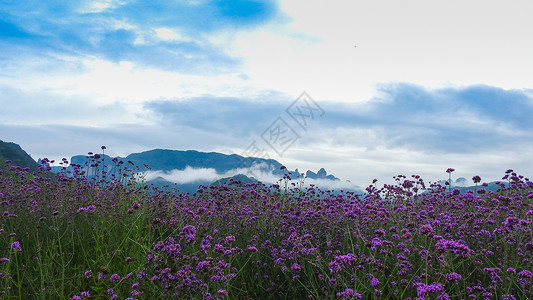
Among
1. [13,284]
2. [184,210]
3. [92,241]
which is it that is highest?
[184,210]

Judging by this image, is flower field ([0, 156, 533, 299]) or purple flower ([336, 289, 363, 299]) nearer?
purple flower ([336, 289, 363, 299])

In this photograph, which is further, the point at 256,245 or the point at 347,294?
the point at 256,245

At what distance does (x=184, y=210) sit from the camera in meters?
7.57

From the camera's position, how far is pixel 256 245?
261 inches

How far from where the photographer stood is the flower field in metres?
4.51

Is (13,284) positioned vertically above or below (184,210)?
below

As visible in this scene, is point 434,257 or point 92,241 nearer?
point 434,257

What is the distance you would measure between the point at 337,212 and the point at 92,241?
15.1ft

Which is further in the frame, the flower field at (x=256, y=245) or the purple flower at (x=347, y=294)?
the flower field at (x=256, y=245)

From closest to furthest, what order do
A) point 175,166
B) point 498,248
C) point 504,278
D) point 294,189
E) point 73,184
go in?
point 504,278 → point 498,248 → point 73,184 → point 294,189 → point 175,166

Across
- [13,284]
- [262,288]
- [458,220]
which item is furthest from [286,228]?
[13,284]

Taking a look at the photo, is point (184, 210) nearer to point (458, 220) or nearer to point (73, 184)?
point (73, 184)

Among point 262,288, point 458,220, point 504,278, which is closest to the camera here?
point 504,278

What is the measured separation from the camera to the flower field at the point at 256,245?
14.8ft
